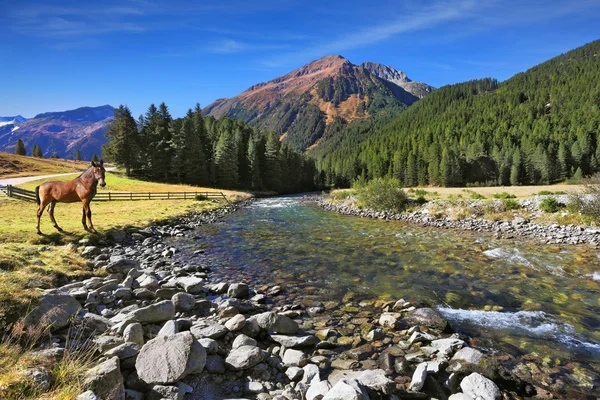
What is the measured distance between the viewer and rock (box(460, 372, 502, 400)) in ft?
18.2

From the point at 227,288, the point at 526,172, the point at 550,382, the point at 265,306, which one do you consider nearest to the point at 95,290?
the point at 227,288

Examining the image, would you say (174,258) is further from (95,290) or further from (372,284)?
(372,284)

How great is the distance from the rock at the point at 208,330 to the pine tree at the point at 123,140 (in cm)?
7191

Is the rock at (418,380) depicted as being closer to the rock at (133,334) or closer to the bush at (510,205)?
the rock at (133,334)

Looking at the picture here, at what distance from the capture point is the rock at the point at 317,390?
5.17m

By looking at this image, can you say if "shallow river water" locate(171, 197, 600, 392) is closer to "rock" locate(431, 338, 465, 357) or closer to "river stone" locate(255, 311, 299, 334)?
"rock" locate(431, 338, 465, 357)

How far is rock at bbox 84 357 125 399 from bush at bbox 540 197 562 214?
106 feet

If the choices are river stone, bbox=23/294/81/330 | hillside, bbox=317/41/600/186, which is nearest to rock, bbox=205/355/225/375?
river stone, bbox=23/294/81/330

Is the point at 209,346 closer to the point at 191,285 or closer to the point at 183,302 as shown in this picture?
the point at 183,302

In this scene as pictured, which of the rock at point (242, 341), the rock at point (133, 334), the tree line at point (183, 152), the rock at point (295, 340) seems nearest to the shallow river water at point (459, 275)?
the rock at point (295, 340)

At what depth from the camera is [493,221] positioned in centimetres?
2694

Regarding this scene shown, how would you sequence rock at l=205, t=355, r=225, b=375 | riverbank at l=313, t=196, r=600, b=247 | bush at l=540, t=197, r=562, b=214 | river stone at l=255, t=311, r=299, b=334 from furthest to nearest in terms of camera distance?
bush at l=540, t=197, r=562, b=214, riverbank at l=313, t=196, r=600, b=247, river stone at l=255, t=311, r=299, b=334, rock at l=205, t=355, r=225, b=375

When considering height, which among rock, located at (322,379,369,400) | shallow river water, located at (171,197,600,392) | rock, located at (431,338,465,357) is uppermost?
rock, located at (322,379,369,400)

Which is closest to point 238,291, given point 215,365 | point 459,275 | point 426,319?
point 215,365
